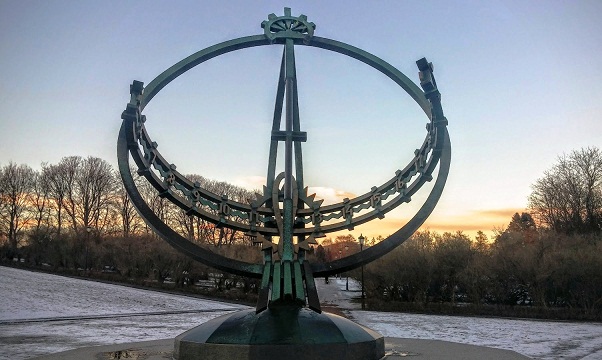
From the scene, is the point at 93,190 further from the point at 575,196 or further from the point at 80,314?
the point at 575,196

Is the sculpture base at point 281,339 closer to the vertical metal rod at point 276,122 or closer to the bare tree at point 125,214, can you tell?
the vertical metal rod at point 276,122

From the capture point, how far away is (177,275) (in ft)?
122

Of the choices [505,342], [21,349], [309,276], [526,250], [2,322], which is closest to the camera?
[309,276]

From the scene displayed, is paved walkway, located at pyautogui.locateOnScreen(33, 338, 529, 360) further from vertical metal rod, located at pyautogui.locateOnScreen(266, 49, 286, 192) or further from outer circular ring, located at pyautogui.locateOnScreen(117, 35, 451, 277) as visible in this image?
vertical metal rod, located at pyautogui.locateOnScreen(266, 49, 286, 192)

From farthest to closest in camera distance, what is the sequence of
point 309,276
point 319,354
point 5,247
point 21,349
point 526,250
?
point 5,247, point 526,250, point 21,349, point 309,276, point 319,354

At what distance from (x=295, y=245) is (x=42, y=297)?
24478mm

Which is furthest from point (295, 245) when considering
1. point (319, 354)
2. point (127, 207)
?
point (127, 207)

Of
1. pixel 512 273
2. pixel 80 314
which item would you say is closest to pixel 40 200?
pixel 80 314

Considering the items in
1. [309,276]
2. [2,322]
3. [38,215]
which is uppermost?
[38,215]

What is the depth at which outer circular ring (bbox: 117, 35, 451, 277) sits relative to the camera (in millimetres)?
7973

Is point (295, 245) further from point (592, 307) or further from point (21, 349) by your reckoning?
point (592, 307)

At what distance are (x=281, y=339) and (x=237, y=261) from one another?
2142mm

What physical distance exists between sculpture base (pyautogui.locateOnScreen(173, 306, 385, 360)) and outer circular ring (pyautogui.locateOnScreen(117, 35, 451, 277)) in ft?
3.34

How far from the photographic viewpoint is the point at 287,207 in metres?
8.38
